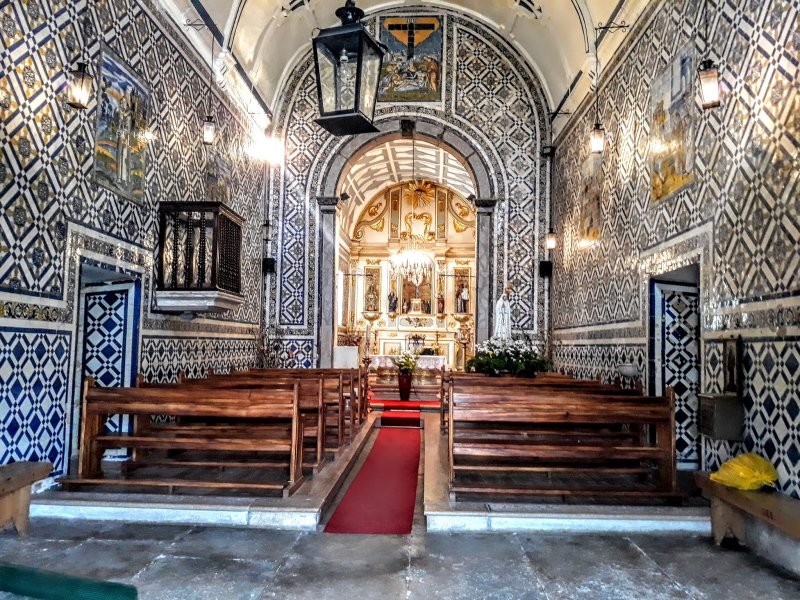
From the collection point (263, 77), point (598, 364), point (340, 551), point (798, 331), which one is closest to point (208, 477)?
point (340, 551)

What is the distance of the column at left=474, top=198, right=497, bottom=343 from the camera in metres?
13.2

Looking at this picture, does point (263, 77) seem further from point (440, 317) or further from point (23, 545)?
point (440, 317)

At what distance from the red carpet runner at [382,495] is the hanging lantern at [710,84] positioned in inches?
173

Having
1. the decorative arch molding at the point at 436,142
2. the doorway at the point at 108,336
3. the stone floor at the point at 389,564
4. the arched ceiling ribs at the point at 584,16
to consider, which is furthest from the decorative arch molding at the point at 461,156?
the stone floor at the point at 389,564

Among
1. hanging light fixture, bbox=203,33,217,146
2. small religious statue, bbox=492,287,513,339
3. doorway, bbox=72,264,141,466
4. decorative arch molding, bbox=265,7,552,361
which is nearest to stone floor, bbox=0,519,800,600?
doorway, bbox=72,264,141,466

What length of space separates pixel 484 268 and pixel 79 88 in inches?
361

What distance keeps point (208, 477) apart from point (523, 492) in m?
2.93

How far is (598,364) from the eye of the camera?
377 inches

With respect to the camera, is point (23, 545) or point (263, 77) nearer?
point (23, 545)

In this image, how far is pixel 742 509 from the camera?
427 cm

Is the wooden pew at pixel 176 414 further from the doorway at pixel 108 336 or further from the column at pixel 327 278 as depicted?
the column at pixel 327 278

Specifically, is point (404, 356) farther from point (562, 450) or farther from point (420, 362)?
point (562, 450)

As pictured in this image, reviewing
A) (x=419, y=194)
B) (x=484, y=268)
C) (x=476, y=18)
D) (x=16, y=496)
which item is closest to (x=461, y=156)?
(x=484, y=268)

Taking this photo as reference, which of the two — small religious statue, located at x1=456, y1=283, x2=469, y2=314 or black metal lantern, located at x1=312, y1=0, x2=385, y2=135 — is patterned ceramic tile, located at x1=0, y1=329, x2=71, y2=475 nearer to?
black metal lantern, located at x1=312, y1=0, x2=385, y2=135
